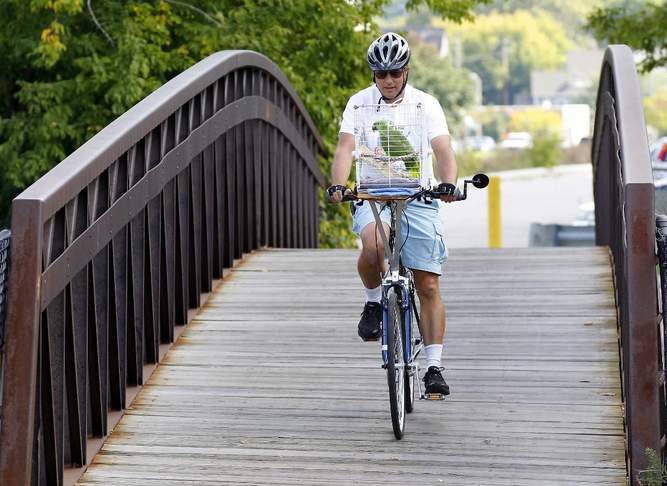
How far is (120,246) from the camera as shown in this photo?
658 cm

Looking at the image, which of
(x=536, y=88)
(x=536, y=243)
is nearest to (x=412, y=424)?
(x=536, y=243)

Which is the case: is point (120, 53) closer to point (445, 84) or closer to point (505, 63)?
point (445, 84)

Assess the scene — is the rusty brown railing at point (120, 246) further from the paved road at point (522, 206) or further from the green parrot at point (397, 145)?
the paved road at point (522, 206)

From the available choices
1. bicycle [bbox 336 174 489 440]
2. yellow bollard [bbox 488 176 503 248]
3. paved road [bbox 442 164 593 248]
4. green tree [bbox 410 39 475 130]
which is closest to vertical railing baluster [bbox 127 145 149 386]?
bicycle [bbox 336 174 489 440]

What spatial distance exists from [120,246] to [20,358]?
1.47 meters

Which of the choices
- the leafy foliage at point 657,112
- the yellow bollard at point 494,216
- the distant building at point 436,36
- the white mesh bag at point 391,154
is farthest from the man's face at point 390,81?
the distant building at point 436,36

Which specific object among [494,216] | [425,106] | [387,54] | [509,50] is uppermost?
[509,50]

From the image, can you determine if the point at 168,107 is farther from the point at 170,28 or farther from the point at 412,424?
the point at 170,28

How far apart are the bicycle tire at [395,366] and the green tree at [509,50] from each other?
14518 cm

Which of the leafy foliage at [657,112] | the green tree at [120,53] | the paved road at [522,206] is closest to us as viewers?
the green tree at [120,53]

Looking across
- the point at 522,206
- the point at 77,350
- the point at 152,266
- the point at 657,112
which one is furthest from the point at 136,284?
the point at 657,112

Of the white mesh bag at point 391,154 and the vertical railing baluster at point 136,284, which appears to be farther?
the vertical railing baluster at point 136,284

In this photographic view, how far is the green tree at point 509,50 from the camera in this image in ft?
503

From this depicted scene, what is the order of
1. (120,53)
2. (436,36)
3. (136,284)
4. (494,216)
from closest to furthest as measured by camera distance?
(136,284)
(120,53)
(494,216)
(436,36)
